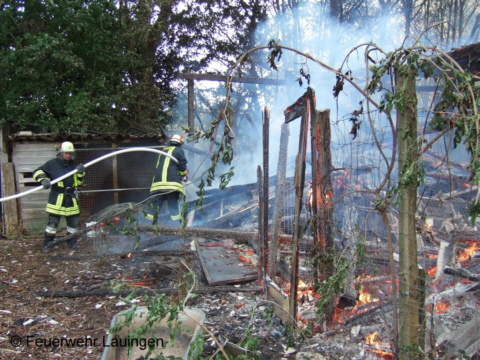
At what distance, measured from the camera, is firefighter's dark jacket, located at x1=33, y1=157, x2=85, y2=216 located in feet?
21.7

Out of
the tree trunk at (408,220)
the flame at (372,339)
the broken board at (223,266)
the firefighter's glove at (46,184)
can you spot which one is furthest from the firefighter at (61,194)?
the tree trunk at (408,220)

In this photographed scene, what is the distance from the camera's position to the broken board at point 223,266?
210 inches

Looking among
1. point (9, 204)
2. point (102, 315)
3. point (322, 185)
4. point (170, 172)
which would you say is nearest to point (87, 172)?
point (9, 204)

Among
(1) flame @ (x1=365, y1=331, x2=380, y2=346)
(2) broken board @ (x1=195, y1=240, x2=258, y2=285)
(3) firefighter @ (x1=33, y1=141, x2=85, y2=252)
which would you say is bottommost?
(2) broken board @ (x1=195, y1=240, x2=258, y2=285)

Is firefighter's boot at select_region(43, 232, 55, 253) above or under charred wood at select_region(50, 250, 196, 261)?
above

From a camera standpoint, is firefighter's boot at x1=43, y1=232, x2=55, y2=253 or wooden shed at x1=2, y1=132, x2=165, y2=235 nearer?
firefighter's boot at x1=43, y1=232, x2=55, y2=253

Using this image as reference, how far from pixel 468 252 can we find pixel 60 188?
7176mm

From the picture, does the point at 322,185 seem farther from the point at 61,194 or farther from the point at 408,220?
the point at 61,194

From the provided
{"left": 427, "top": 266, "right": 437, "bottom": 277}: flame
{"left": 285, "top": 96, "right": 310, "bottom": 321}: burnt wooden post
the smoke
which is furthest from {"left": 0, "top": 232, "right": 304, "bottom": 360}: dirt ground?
the smoke

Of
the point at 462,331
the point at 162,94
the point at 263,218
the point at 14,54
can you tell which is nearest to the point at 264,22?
the point at 162,94

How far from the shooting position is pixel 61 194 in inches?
263

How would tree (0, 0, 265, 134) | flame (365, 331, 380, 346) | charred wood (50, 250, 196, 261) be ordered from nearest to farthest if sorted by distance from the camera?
flame (365, 331, 380, 346)
charred wood (50, 250, 196, 261)
tree (0, 0, 265, 134)

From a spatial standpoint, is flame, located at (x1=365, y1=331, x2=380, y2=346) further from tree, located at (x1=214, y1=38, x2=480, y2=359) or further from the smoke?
the smoke

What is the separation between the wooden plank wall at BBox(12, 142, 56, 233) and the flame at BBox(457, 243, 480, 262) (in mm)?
8482
